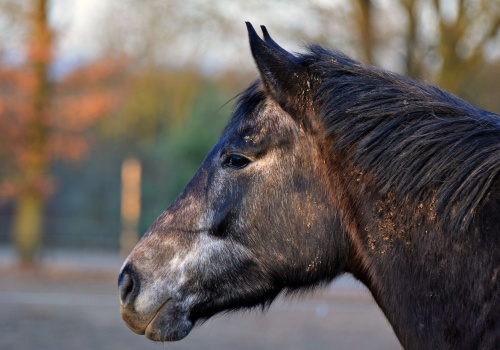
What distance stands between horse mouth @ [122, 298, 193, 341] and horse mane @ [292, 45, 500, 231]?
0.85 metres

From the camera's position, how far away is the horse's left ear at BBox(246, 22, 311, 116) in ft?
8.57

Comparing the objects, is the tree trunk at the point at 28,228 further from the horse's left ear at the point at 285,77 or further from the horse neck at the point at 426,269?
the horse neck at the point at 426,269

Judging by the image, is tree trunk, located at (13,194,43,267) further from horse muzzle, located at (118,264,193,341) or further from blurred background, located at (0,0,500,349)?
horse muzzle, located at (118,264,193,341)

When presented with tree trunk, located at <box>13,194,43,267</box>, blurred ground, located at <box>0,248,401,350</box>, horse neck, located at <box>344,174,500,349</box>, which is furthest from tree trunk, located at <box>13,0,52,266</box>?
horse neck, located at <box>344,174,500,349</box>

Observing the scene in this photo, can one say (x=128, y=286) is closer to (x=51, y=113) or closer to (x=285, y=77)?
(x=285, y=77)

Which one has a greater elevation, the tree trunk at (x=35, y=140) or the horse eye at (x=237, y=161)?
the horse eye at (x=237, y=161)

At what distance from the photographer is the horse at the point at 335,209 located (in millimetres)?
2289

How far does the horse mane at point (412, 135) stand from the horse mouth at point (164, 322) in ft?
2.77

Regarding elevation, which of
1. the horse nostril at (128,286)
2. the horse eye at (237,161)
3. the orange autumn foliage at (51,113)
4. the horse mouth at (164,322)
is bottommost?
the orange autumn foliage at (51,113)

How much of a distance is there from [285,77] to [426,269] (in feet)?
2.77

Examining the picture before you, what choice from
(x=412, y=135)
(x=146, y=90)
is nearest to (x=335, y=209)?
(x=412, y=135)

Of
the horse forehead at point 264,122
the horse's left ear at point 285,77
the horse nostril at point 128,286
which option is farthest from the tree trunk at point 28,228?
the horse's left ear at point 285,77

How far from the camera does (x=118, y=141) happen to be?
103 feet

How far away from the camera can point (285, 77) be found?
263 centimetres
